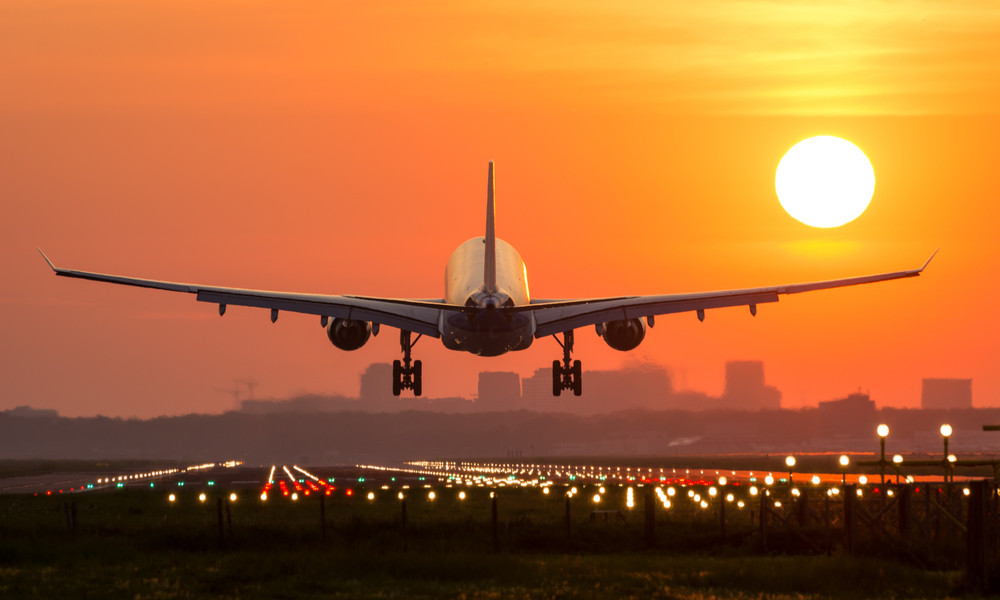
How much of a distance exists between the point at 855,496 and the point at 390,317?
952 inches

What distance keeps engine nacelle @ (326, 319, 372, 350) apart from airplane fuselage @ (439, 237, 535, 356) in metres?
4.67

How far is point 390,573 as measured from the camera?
93.8 ft

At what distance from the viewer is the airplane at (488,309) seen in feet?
146

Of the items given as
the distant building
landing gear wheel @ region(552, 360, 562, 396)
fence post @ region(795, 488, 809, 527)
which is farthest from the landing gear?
the distant building

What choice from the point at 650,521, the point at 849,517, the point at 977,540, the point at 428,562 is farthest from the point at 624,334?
the point at 977,540

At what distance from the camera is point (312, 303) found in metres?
46.4

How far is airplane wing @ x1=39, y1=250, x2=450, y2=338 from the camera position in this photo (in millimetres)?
44094

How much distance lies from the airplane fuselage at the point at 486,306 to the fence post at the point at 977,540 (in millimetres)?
22878

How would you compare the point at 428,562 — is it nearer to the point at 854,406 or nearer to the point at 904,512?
the point at 904,512

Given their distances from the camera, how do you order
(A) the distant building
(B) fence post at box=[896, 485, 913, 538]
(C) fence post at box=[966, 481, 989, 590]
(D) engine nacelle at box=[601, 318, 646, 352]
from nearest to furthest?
(C) fence post at box=[966, 481, 989, 590] < (B) fence post at box=[896, 485, 913, 538] < (D) engine nacelle at box=[601, 318, 646, 352] < (A) the distant building

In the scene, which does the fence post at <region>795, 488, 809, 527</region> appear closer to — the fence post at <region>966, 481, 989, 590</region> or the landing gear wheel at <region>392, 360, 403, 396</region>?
the fence post at <region>966, 481, 989, 590</region>

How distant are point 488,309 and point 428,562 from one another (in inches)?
644

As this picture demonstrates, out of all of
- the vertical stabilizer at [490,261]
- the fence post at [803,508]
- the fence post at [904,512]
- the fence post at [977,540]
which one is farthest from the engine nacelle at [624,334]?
the fence post at [977,540]

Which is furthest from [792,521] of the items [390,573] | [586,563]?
[390,573]
